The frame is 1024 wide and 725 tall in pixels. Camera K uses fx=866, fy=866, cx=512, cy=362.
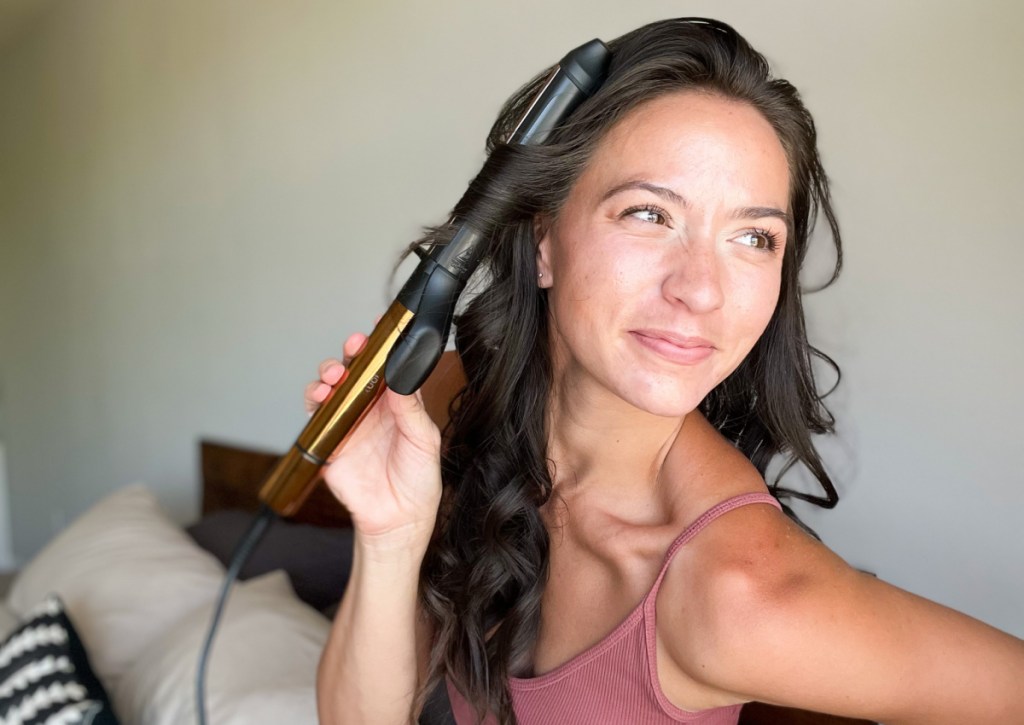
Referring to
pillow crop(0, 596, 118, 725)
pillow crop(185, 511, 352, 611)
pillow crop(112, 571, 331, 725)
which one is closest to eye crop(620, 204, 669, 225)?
pillow crop(112, 571, 331, 725)

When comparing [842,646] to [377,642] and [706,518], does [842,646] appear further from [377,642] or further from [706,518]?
[377,642]

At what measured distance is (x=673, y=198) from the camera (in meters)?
0.77

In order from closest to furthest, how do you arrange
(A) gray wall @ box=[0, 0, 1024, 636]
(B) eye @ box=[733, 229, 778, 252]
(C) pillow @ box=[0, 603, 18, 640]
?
1. (B) eye @ box=[733, 229, 778, 252]
2. (A) gray wall @ box=[0, 0, 1024, 636]
3. (C) pillow @ box=[0, 603, 18, 640]

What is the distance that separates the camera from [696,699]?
0.83 m

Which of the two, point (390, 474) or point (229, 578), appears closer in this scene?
point (229, 578)

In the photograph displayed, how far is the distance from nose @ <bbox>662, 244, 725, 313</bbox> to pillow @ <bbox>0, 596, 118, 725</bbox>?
3.21 feet

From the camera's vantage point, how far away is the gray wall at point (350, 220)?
1.01m

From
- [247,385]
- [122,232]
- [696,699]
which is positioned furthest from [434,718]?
[122,232]

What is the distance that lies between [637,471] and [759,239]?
0.30 metres

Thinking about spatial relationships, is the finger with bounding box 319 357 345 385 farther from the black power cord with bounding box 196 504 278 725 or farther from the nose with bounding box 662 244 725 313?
the nose with bounding box 662 244 725 313

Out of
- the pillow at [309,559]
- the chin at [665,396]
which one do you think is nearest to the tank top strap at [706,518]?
the chin at [665,396]

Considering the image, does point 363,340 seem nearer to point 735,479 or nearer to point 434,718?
point 735,479

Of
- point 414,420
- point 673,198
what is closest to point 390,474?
point 414,420

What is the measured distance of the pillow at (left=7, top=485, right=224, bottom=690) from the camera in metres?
1.57
